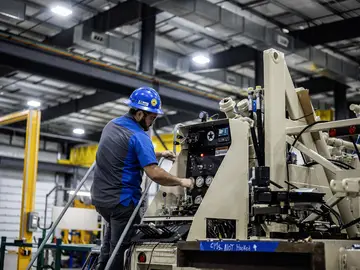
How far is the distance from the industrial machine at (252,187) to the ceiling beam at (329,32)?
22.6ft

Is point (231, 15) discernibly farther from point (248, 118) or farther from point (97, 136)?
point (97, 136)

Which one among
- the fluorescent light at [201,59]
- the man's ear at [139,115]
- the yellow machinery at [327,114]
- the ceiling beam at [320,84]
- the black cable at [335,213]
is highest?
the fluorescent light at [201,59]

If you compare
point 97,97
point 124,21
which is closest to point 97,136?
point 97,97

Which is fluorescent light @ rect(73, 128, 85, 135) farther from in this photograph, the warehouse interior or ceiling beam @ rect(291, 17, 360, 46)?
ceiling beam @ rect(291, 17, 360, 46)

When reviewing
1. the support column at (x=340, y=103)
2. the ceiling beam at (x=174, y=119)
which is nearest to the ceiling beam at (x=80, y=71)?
the support column at (x=340, y=103)

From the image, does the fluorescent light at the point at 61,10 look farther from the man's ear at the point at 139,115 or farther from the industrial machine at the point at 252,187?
the industrial machine at the point at 252,187

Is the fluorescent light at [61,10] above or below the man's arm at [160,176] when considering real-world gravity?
above

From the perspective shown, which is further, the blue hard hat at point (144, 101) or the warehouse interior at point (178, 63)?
the blue hard hat at point (144, 101)

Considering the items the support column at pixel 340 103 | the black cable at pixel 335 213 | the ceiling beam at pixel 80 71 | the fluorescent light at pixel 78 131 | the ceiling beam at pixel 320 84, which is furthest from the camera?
the fluorescent light at pixel 78 131

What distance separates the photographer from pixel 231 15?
9719mm

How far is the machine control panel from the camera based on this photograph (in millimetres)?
4230

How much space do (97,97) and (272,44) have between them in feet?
26.0

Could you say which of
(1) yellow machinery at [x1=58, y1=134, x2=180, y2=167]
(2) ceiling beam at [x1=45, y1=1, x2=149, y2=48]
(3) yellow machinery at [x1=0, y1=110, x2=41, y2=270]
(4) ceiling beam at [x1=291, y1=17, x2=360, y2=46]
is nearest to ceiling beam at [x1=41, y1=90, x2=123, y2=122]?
(1) yellow machinery at [x1=58, y1=134, x2=180, y2=167]

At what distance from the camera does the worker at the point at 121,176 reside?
4.16m
